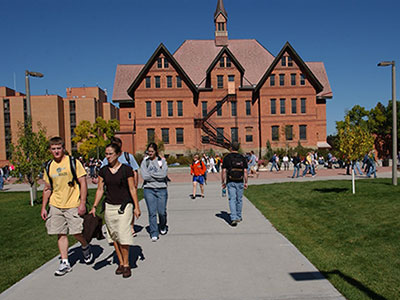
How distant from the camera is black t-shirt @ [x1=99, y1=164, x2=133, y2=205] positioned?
512 centimetres

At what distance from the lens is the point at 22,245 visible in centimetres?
720

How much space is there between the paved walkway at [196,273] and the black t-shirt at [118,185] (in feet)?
3.67

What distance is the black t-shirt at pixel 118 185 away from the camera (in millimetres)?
5117

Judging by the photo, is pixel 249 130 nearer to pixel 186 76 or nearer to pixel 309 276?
pixel 186 76

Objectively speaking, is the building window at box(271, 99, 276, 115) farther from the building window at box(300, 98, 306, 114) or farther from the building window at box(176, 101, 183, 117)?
the building window at box(176, 101, 183, 117)

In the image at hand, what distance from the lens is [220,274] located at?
4.95 m

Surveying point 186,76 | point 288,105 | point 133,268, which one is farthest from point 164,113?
point 133,268

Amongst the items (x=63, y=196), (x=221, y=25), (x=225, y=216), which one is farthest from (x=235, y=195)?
(x=221, y=25)

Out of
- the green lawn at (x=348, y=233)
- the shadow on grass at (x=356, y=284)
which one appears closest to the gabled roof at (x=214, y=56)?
the green lawn at (x=348, y=233)

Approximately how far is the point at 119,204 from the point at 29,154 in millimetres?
9551

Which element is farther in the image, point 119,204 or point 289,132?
point 289,132

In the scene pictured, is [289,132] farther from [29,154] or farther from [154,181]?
[154,181]

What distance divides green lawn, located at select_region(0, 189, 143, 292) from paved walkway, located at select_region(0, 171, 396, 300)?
0.36m

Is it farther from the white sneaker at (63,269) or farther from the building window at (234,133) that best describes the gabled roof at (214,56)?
the white sneaker at (63,269)
